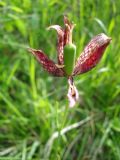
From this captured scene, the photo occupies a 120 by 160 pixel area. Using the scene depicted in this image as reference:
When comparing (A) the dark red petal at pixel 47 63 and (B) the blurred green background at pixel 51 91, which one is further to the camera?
(B) the blurred green background at pixel 51 91

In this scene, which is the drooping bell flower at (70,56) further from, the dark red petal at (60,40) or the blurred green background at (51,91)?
the blurred green background at (51,91)

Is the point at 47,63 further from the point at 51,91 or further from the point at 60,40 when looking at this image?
the point at 51,91

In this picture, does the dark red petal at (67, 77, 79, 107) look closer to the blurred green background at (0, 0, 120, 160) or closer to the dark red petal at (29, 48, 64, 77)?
the dark red petal at (29, 48, 64, 77)

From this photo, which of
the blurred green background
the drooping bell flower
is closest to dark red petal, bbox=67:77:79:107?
the drooping bell flower

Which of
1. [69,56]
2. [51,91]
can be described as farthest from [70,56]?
[51,91]

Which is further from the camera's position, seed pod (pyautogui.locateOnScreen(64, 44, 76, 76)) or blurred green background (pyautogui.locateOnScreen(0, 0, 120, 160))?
blurred green background (pyautogui.locateOnScreen(0, 0, 120, 160))

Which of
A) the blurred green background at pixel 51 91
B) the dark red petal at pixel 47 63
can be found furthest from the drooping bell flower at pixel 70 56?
the blurred green background at pixel 51 91

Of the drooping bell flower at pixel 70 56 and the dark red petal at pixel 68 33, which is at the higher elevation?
the dark red petal at pixel 68 33
